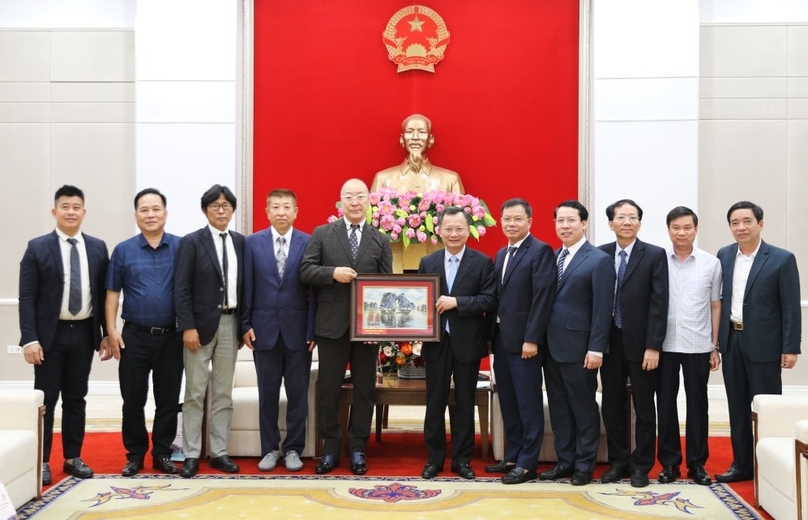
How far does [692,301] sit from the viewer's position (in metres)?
4.18

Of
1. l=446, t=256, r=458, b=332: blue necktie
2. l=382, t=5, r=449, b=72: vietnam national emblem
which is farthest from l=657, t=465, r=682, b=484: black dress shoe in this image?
l=382, t=5, r=449, b=72: vietnam national emblem

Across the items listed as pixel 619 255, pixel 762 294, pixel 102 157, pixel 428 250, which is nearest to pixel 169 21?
pixel 102 157

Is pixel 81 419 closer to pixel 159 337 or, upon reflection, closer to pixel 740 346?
pixel 159 337

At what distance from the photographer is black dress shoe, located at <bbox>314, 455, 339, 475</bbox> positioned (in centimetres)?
432

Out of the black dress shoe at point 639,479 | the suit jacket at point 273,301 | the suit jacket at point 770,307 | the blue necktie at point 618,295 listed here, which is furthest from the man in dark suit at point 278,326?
the suit jacket at point 770,307

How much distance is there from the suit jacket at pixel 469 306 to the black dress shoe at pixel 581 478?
75 cm

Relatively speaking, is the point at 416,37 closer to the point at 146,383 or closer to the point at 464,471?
the point at 146,383

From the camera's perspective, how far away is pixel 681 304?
4.18m

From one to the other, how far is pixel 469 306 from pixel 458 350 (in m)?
0.24

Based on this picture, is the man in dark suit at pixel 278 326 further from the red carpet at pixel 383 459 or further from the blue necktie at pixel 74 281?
the blue necktie at pixel 74 281

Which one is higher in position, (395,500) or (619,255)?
(619,255)

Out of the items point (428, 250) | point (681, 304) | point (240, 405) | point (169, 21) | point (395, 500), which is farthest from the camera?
point (169, 21)

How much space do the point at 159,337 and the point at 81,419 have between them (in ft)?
1.97

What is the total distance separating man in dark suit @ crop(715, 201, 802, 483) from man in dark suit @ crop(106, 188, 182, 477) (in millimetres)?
2917
